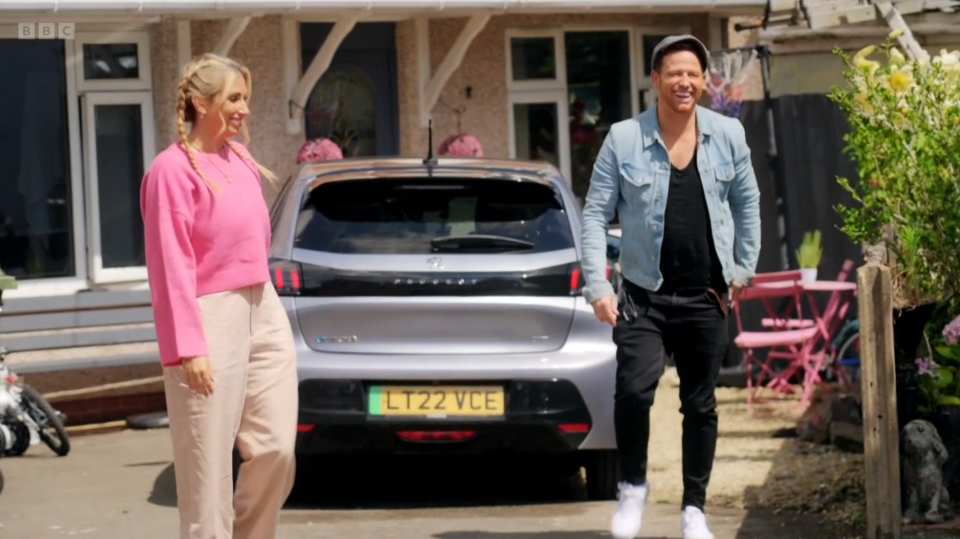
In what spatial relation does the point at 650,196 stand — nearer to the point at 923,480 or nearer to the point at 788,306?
the point at 923,480

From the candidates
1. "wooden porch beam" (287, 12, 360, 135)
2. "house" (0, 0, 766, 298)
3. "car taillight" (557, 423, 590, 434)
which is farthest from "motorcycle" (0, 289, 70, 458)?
"car taillight" (557, 423, 590, 434)

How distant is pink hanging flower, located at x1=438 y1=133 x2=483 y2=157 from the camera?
42.1ft

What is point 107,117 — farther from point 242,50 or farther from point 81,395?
point 81,395

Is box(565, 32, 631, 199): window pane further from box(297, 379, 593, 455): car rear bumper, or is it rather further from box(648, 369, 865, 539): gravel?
box(297, 379, 593, 455): car rear bumper

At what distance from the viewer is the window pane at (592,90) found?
14094mm

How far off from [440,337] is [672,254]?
1519mm

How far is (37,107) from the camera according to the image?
1188 cm

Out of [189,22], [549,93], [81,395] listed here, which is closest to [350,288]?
[81,395]

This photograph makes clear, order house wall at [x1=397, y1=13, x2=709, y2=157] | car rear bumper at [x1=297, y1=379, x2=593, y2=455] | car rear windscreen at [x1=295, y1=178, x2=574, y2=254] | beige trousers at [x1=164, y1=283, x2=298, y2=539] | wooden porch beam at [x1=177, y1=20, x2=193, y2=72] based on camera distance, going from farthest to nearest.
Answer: house wall at [x1=397, y1=13, x2=709, y2=157], wooden porch beam at [x1=177, y1=20, x2=193, y2=72], car rear windscreen at [x1=295, y1=178, x2=574, y2=254], car rear bumper at [x1=297, y1=379, x2=593, y2=455], beige trousers at [x1=164, y1=283, x2=298, y2=539]

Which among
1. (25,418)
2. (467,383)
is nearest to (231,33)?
(25,418)

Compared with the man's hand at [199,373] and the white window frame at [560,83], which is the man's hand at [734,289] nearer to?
the man's hand at [199,373]

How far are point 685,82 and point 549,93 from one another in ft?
25.2

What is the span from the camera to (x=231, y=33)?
39.4ft

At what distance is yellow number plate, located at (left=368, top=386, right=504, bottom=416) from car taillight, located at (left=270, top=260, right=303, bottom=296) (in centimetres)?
56
